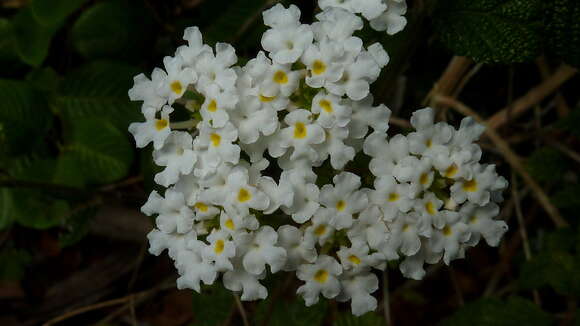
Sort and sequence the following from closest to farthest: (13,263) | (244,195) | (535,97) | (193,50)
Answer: (244,195) < (193,50) < (535,97) < (13,263)

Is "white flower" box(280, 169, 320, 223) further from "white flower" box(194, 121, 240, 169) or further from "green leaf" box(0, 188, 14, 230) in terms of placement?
"green leaf" box(0, 188, 14, 230)

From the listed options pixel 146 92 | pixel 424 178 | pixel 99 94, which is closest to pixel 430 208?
pixel 424 178

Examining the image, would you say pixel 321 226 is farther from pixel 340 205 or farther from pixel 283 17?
pixel 283 17

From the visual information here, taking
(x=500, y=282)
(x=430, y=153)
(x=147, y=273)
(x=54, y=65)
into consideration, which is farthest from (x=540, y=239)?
(x=54, y=65)

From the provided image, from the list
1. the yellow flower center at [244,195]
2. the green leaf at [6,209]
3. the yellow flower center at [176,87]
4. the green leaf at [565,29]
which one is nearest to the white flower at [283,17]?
the yellow flower center at [176,87]

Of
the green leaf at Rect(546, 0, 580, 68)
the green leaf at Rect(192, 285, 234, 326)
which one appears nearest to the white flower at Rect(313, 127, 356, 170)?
the green leaf at Rect(546, 0, 580, 68)

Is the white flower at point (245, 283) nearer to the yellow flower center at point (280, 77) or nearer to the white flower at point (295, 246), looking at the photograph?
the white flower at point (295, 246)
